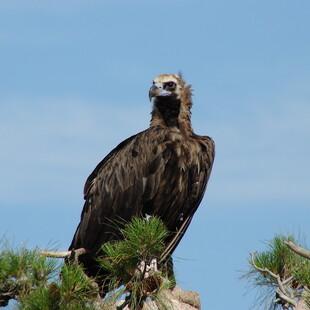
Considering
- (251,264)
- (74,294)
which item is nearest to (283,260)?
(251,264)

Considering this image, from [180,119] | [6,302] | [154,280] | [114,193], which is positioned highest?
[180,119]

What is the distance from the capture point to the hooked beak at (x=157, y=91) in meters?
10.6

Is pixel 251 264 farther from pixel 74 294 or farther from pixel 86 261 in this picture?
pixel 86 261

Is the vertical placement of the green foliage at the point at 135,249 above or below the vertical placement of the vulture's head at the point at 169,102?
below

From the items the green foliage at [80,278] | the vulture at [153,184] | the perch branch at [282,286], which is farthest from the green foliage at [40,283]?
the vulture at [153,184]

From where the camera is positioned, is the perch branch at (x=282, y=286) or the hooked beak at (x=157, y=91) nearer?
the perch branch at (x=282, y=286)

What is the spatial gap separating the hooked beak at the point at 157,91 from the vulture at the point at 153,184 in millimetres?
15

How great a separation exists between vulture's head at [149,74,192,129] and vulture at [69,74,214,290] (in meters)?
0.02

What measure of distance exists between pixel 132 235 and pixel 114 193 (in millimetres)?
3846

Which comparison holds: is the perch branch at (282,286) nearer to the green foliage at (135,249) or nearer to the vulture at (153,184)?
the green foliage at (135,249)

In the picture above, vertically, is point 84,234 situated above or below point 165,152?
below

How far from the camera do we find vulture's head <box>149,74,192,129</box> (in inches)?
418

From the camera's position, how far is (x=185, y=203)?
1013cm

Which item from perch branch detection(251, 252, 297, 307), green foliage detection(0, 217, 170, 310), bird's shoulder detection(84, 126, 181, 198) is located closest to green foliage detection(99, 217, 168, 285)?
green foliage detection(0, 217, 170, 310)
